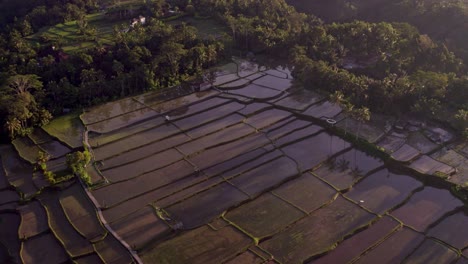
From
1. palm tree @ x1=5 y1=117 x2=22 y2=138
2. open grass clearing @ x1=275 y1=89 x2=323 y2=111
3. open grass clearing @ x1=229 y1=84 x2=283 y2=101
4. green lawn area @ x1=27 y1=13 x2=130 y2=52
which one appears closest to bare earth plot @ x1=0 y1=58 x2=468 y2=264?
open grass clearing @ x1=275 y1=89 x2=323 y2=111

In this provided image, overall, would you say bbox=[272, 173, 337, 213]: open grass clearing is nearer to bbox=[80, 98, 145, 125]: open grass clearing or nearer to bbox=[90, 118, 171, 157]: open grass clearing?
bbox=[90, 118, 171, 157]: open grass clearing

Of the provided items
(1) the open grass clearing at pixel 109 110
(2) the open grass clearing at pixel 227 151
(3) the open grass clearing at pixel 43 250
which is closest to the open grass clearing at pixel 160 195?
(2) the open grass clearing at pixel 227 151

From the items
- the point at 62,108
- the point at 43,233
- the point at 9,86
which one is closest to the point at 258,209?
the point at 43,233

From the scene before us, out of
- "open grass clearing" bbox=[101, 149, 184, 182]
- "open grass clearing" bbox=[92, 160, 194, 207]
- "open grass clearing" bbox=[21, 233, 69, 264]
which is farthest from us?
"open grass clearing" bbox=[101, 149, 184, 182]

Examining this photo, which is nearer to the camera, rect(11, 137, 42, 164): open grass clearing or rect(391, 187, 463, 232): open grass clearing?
rect(391, 187, 463, 232): open grass clearing

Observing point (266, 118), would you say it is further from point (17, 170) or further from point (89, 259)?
point (17, 170)

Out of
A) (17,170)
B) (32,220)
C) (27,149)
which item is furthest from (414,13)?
(32,220)

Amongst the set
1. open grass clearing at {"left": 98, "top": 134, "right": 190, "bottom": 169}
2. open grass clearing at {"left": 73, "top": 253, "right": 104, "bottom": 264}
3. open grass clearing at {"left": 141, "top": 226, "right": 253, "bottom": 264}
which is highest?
open grass clearing at {"left": 98, "top": 134, "right": 190, "bottom": 169}
